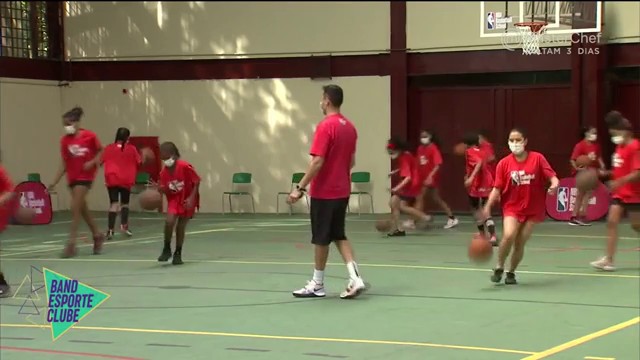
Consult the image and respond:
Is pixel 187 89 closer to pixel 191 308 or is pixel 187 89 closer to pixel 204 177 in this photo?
pixel 204 177

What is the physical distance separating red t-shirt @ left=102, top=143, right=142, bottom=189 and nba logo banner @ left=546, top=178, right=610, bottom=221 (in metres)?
9.24

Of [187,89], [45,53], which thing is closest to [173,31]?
[187,89]

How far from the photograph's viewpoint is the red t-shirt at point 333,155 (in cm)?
1024

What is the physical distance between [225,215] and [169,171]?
1161 cm

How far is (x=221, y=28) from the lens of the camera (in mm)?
25953

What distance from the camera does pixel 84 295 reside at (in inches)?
427

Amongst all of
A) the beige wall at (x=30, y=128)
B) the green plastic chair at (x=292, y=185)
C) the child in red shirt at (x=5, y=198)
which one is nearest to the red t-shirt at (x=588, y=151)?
the green plastic chair at (x=292, y=185)

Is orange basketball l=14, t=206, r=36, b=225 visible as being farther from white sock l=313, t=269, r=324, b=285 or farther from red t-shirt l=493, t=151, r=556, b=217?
red t-shirt l=493, t=151, r=556, b=217

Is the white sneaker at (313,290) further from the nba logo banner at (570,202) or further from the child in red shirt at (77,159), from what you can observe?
the nba logo banner at (570,202)

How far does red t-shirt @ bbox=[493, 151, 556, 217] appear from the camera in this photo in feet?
36.3

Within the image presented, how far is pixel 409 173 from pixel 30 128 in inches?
516

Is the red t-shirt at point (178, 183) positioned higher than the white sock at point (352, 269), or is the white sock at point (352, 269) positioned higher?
the red t-shirt at point (178, 183)

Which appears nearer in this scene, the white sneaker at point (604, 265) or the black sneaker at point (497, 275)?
the black sneaker at point (497, 275)

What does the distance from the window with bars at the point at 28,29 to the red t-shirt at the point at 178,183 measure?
45.3 feet
